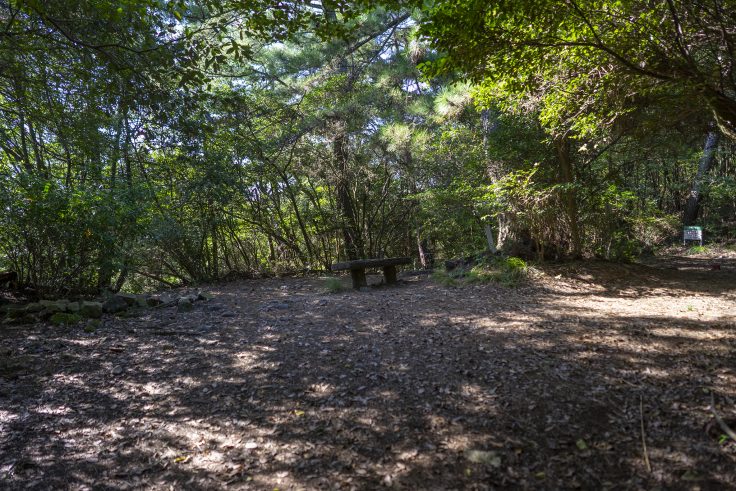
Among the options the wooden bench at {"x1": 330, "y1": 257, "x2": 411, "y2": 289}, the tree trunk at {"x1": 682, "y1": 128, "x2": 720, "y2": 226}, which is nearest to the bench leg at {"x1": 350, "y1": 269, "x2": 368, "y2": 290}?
the wooden bench at {"x1": 330, "y1": 257, "x2": 411, "y2": 289}

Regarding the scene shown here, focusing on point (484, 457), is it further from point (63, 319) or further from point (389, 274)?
point (389, 274)

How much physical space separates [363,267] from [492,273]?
2128 mm

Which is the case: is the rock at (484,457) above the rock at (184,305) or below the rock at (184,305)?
below

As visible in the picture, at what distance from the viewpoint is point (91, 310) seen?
4652 mm

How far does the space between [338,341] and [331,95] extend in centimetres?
664

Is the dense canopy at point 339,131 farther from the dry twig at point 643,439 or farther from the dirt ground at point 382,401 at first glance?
the dry twig at point 643,439

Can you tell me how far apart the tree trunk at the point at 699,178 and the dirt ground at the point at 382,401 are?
935 cm

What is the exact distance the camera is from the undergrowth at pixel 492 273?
6.23 m

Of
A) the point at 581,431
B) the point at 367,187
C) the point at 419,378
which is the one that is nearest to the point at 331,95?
the point at 367,187

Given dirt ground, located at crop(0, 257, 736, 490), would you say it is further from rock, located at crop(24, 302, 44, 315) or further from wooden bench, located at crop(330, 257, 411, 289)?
wooden bench, located at crop(330, 257, 411, 289)

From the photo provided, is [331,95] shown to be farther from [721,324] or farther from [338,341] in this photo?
[721,324]

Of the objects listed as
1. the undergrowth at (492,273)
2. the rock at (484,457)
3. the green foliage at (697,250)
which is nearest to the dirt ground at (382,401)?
the rock at (484,457)

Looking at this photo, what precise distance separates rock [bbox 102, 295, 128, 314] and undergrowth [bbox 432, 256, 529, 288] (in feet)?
15.2

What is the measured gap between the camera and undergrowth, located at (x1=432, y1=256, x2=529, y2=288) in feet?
20.4
